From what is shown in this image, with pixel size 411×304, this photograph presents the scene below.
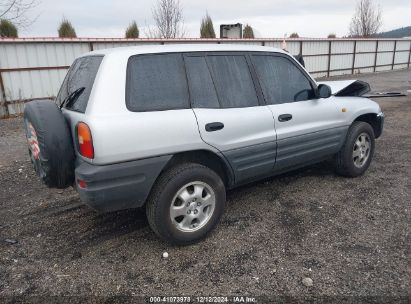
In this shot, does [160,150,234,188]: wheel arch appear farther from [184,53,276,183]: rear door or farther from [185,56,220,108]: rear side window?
[185,56,220,108]: rear side window

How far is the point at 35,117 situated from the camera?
281cm

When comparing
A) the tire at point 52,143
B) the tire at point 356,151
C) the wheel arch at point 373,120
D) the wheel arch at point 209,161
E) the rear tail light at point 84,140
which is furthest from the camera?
the wheel arch at point 373,120

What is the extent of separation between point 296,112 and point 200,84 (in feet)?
4.07

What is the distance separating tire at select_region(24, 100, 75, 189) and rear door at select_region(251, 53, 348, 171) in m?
2.00

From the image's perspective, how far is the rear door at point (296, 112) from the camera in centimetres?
365

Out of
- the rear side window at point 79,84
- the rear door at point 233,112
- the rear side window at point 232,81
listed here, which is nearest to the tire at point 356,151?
the rear door at point 233,112

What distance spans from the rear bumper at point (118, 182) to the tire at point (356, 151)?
264cm

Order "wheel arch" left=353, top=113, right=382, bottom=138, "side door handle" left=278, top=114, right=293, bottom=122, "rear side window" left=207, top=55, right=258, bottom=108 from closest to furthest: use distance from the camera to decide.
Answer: "rear side window" left=207, top=55, right=258, bottom=108
"side door handle" left=278, top=114, right=293, bottom=122
"wheel arch" left=353, top=113, right=382, bottom=138

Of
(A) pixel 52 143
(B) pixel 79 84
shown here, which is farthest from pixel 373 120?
(A) pixel 52 143

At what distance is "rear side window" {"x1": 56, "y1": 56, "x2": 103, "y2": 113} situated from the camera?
112 inches

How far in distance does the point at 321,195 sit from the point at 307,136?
803 mm

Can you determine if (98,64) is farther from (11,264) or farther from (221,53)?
(11,264)

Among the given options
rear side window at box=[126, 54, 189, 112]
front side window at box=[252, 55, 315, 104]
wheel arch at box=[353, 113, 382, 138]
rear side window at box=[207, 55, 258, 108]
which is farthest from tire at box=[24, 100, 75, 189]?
wheel arch at box=[353, 113, 382, 138]

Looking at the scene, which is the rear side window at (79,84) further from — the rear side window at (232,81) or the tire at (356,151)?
the tire at (356,151)
